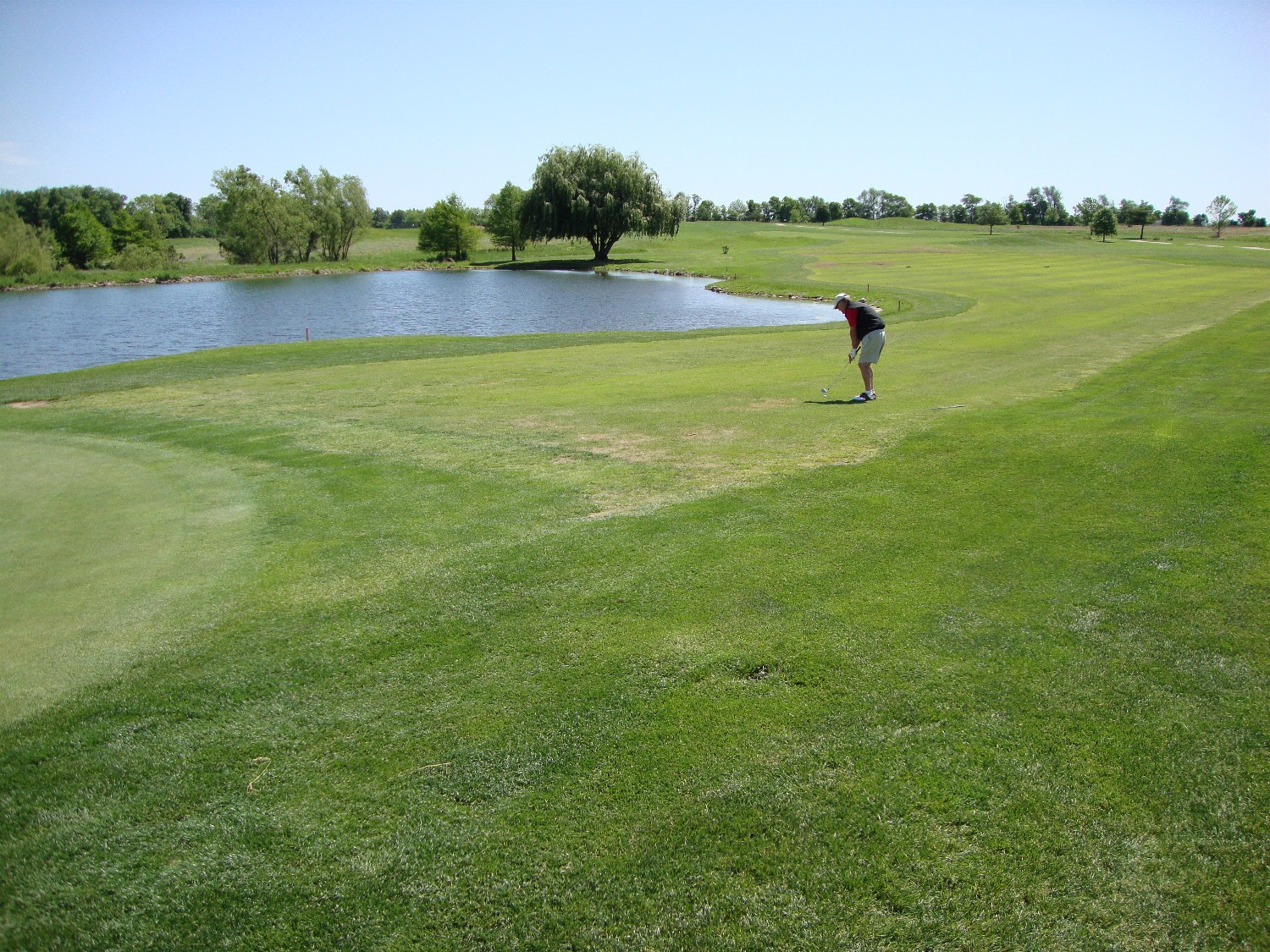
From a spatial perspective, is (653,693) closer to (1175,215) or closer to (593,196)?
(593,196)

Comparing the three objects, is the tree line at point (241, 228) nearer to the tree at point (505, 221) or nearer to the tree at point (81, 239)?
the tree at point (81, 239)

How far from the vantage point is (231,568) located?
8078mm

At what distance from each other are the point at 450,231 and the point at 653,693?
113991 millimetres

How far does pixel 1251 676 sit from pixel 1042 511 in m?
3.39

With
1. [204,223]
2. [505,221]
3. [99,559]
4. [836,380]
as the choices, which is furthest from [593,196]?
[204,223]

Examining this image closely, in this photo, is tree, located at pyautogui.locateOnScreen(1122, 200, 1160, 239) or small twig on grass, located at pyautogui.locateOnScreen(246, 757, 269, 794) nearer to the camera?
small twig on grass, located at pyautogui.locateOnScreen(246, 757, 269, 794)

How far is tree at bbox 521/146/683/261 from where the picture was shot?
9038cm

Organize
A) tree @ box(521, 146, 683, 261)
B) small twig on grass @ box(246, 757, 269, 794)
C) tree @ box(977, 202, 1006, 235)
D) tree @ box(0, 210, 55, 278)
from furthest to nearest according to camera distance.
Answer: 1. tree @ box(977, 202, 1006, 235)
2. tree @ box(521, 146, 683, 261)
3. tree @ box(0, 210, 55, 278)
4. small twig on grass @ box(246, 757, 269, 794)

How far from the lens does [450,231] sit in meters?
111

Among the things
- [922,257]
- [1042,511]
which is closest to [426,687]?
[1042,511]

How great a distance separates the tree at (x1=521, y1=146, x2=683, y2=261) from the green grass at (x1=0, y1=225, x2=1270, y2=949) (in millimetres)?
83234

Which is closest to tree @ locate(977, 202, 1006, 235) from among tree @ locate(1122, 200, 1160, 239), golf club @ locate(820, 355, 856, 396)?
tree @ locate(1122, 200, 1160, 239)

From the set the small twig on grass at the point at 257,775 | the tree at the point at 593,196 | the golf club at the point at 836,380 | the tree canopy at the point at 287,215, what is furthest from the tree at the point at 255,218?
the small twig on grass at the point at 257,775

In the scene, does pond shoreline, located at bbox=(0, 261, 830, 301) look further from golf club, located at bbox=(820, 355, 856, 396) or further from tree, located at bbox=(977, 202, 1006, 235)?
tree, located at bbox=(977, 202, 1006, 235)
